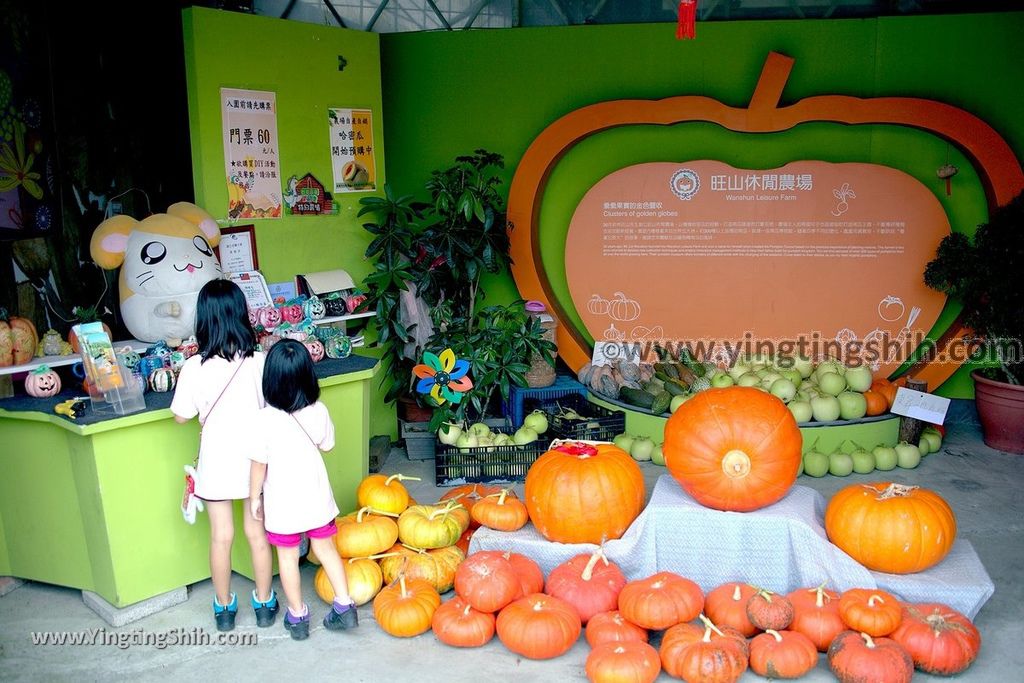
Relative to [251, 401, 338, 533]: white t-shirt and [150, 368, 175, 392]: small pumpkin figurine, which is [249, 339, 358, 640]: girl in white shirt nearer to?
[251, 401, 338, 533]: white t-shirt

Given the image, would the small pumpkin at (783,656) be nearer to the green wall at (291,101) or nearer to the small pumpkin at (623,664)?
the small pumpkin at (623,664)

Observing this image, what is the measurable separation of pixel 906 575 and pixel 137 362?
352 cm

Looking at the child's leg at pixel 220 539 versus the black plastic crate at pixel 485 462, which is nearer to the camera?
the child's leg at pixel 220 539

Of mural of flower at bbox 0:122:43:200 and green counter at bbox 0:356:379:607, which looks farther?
mural of flower at bbox 0:122:43:200

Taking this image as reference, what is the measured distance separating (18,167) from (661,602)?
3633 mm

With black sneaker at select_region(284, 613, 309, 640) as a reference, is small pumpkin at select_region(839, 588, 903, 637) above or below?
above

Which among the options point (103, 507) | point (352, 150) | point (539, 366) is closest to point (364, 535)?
point (103, 507)

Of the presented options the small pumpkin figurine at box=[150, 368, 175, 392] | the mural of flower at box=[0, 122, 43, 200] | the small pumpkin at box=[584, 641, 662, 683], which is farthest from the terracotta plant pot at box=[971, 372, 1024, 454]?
the mural of flower at box=[0, 122, 43, 200]

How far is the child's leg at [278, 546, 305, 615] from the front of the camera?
3.69 m

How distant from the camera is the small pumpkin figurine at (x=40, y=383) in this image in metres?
4.05

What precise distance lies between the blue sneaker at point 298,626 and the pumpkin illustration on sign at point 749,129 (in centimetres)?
350

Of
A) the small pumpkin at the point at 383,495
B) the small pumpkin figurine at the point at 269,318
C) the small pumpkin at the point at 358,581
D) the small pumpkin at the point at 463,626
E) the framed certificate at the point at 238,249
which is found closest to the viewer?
the small pumpkin at the point at 463,626

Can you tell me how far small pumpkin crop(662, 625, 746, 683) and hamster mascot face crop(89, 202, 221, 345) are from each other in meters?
2.82

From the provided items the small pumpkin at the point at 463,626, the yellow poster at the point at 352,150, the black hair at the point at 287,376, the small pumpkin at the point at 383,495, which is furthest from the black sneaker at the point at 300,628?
the yellow poster at the point at 352,150
